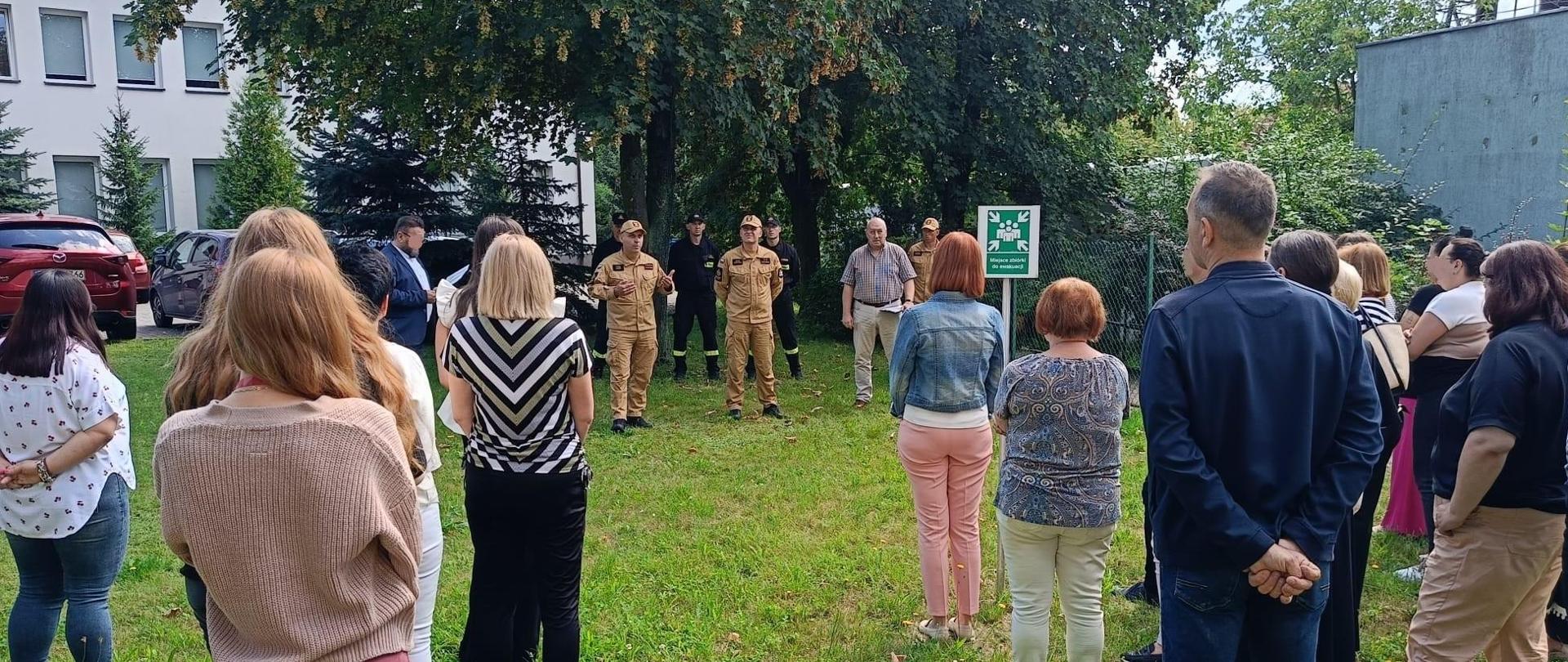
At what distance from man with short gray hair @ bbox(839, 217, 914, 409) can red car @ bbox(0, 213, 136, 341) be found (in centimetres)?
987

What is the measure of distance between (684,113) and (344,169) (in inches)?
224

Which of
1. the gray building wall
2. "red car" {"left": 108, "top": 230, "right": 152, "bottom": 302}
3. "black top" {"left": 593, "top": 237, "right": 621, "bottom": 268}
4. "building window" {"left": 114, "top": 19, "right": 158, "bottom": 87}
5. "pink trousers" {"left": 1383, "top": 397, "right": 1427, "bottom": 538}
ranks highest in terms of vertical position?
"building window" {"left": 114, "top": 19, "right": 158, "bottom": 87}

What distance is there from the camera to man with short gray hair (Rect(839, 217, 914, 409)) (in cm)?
1082

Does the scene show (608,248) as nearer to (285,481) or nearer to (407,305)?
(407,305)

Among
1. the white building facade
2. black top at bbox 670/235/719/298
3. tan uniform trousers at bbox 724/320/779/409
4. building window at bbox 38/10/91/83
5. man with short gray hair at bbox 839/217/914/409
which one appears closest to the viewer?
tan uniform trousers at bbox 724/320/779/409

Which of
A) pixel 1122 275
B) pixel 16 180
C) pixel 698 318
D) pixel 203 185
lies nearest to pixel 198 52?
pixel 203 185

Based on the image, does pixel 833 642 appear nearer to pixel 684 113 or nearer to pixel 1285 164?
pixel 684 113

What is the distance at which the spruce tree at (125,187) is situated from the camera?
2466 cm

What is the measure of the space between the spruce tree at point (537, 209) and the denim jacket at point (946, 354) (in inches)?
394

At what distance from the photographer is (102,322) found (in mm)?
14281

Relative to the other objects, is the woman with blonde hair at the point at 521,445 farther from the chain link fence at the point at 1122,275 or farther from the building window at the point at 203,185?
the building window at the point at 203,185

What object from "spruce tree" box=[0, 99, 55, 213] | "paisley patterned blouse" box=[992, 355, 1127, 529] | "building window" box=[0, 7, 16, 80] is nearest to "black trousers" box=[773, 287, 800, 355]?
"paisley patterned blouse" box=[992, 355, 1127, 529]

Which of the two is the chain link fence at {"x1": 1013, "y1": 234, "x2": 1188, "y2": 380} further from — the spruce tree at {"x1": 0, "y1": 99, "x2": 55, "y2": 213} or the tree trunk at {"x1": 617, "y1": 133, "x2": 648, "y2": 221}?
the spruce tree at {"x1": 0, "y1": 99, "x2": 55, "y2": 213}

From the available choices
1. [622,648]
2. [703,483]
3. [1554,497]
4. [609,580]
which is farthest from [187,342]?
[703,483]
